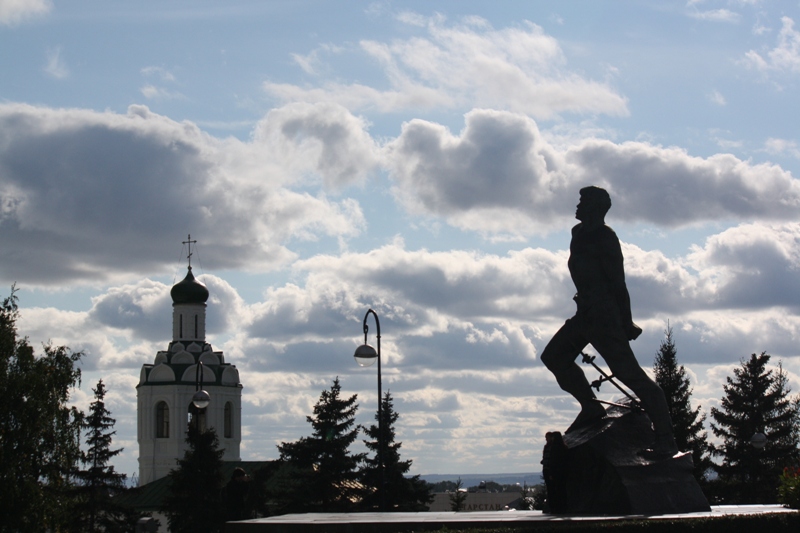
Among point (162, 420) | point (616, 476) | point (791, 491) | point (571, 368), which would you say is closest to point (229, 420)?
point (162, 420)

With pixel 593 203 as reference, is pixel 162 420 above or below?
above

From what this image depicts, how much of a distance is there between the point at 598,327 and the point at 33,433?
61.5 ft

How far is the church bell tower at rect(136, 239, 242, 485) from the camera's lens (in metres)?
80.3

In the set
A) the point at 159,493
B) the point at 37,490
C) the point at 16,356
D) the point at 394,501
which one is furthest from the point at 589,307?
the point at 159,493

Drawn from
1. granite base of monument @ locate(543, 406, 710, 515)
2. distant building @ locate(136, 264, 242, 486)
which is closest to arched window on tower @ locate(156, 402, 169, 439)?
distant building @ locate(136, 264, 242, 486)

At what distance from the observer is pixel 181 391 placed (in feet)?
263

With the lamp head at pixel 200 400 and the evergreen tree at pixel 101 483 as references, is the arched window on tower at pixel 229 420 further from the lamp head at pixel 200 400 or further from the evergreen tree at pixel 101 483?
the lamp head at pixel 200 400

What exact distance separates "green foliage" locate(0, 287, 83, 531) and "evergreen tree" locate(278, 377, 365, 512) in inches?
585

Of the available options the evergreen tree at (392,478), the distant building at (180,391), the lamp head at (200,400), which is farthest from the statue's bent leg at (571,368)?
the distant building at (180,391)

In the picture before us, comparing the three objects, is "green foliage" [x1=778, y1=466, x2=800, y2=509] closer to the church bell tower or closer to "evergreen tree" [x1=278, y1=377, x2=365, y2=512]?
"evergreen tree" [x1=278, y1=377, x2=365, y2=512]

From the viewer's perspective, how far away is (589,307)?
58.6 ft

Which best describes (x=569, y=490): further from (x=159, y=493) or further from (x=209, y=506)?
(x=159, y=493)

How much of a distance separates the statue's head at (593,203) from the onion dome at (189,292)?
64922 millimetres

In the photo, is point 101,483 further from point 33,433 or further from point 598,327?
point 598,327
